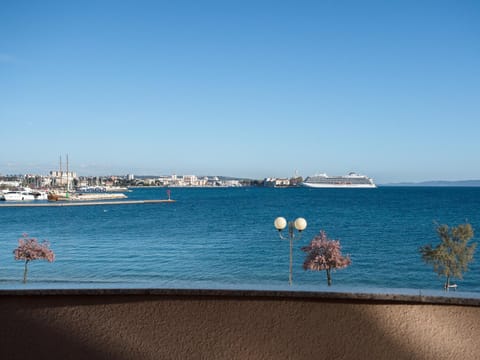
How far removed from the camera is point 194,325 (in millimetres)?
2967

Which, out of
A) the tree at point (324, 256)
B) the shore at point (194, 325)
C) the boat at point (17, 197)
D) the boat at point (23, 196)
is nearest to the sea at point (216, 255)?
the shore at point (194, 325)

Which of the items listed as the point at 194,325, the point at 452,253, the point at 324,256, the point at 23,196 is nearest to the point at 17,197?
the point at 23,196

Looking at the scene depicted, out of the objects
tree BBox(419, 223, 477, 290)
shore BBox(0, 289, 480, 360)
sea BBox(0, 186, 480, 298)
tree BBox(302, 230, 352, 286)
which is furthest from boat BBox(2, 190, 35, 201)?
shore BBox(0, 289, 480, 360)

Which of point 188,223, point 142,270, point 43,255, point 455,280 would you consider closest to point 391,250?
point 455,280

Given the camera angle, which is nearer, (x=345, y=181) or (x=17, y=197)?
(x=17, y=197)

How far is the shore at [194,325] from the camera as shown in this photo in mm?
2885

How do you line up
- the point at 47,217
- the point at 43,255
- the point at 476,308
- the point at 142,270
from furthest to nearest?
the point at 47,217 → the point at 142,270 → the point at 43,255 → the point at 476,308

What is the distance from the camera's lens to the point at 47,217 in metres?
56.7

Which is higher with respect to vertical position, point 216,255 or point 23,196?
point 23,196

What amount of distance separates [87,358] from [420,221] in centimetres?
4995

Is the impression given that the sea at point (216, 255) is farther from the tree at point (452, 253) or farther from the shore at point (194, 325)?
the tree at point (452, 253)

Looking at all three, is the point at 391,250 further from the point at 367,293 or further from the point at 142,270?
the point at 367,293

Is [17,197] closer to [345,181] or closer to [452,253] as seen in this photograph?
[452,253]

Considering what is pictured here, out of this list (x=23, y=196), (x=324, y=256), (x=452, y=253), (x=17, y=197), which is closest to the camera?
(x=324, y=256)
